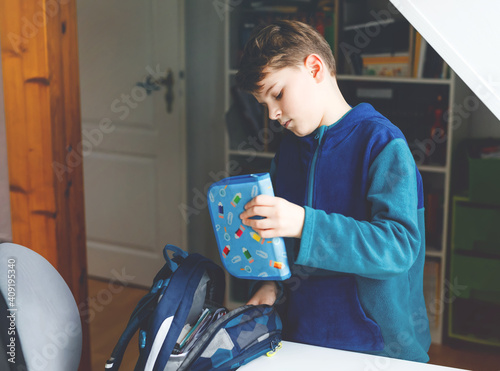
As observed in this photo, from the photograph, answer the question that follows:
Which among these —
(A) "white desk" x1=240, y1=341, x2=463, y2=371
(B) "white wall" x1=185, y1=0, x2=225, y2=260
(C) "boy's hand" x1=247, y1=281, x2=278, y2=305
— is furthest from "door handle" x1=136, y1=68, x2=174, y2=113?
(A) "white desk" x1=240, y1=341, x2=463, y2=371

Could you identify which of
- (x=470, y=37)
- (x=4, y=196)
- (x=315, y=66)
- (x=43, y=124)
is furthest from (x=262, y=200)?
(x=4, y=196)

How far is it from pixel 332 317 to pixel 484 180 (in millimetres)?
1711

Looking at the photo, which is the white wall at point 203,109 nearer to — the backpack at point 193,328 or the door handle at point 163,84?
the door handle at point 163,84

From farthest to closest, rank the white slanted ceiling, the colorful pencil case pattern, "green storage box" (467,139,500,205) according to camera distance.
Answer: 1. "green storage box" (467,139,500,205)
2. the colorful pencil case pattern
3. the white slanted ceiling

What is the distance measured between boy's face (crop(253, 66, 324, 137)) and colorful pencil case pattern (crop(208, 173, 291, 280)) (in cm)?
18

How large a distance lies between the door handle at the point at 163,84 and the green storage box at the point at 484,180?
5.14 feet

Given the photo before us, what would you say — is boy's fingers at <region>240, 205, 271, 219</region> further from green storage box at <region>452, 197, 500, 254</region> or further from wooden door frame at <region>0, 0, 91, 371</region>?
green storage box at <region>452, 197, 500, 254</region>

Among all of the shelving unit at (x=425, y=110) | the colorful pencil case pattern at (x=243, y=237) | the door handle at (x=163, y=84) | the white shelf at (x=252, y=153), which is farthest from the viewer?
the door handle at (x=163, y=84)

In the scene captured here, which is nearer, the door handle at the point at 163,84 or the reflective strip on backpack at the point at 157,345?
the reflective strip on backpack at the point at 157,345

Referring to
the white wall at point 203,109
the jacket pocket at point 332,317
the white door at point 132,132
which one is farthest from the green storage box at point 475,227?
the jacket pocket at point 332,317

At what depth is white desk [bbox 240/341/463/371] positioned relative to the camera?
1.08 meters

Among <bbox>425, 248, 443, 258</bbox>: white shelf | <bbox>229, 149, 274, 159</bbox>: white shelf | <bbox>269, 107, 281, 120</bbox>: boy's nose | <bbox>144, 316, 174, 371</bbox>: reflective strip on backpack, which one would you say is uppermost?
<bbox>269, 107, 281, 120</bbox>: boy's nose

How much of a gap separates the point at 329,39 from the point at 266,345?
2072mm

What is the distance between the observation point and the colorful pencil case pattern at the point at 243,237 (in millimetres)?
1074
